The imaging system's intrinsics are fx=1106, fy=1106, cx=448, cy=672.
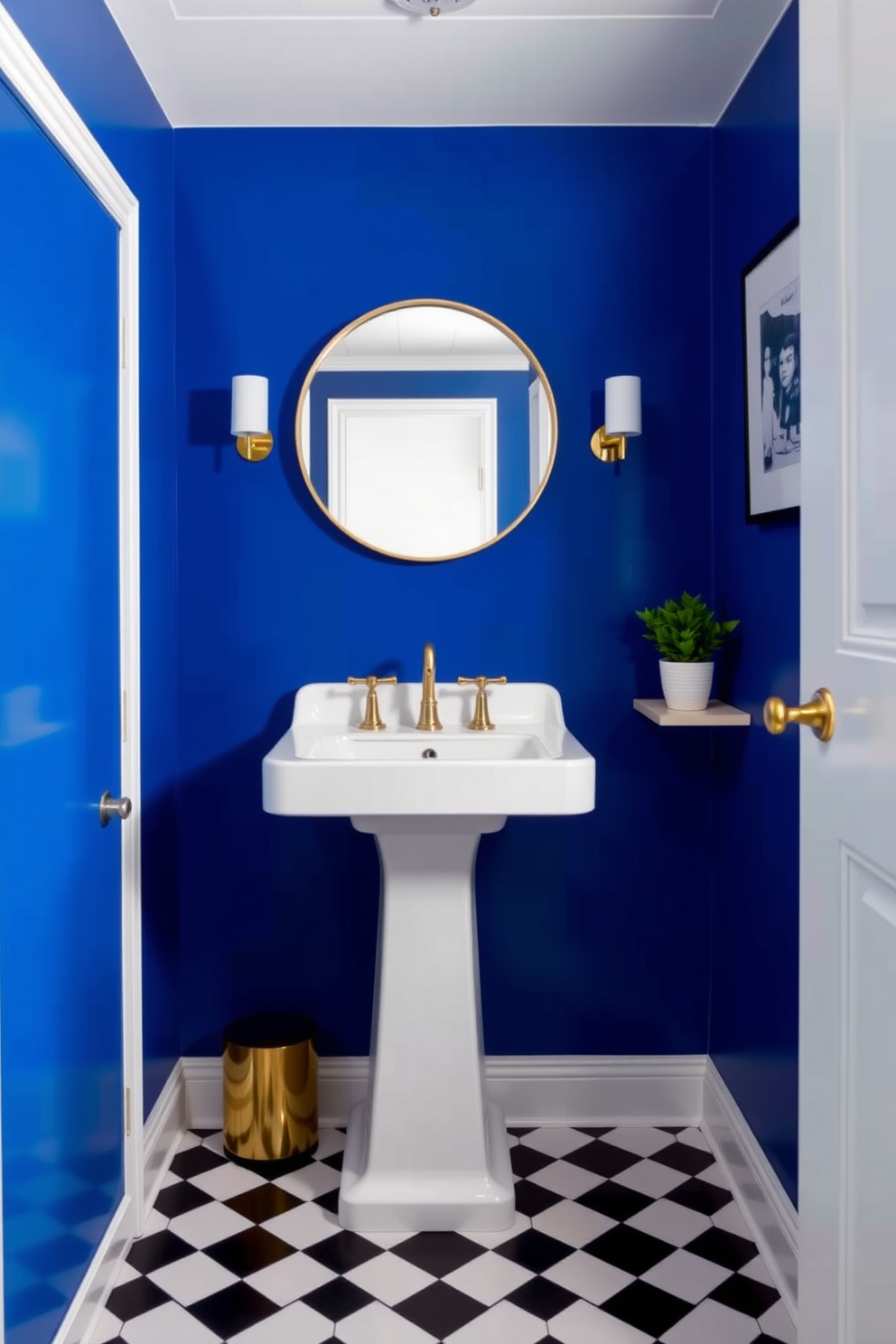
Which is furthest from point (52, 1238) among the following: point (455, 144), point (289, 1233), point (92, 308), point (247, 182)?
point (455, 144)

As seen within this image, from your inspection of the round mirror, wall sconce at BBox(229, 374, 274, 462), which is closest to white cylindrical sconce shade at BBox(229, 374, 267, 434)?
wall sconce at BBox(229, 374, 274, 462)

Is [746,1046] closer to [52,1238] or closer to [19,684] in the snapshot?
[52,1238]

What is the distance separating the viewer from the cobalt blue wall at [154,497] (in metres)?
2.03

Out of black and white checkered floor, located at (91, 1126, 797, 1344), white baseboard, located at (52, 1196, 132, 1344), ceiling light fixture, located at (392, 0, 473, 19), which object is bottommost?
black and white checkered floor, located at (91, 1126, 797, 1344)

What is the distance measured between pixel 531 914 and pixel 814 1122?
1409 millimetres

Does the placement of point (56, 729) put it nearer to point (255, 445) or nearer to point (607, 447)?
point (255, 445)

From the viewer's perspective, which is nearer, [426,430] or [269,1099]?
[269,1099]

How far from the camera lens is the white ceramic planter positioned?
2.31m

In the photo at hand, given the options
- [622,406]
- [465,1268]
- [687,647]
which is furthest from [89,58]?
[465,1268]

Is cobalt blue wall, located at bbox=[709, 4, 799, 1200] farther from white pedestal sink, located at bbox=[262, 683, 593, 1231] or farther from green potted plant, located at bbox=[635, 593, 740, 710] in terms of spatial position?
white pedestal sink, located at bbox=[262, 683, 593, 1231]

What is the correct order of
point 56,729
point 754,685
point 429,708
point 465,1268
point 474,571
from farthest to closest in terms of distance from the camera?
point 474,571 → point 429,708 → point 754,685 → point 465,1268 → point 56,729

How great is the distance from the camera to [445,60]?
86.7 inches

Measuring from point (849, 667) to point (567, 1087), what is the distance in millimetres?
1793

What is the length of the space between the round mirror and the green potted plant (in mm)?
418
